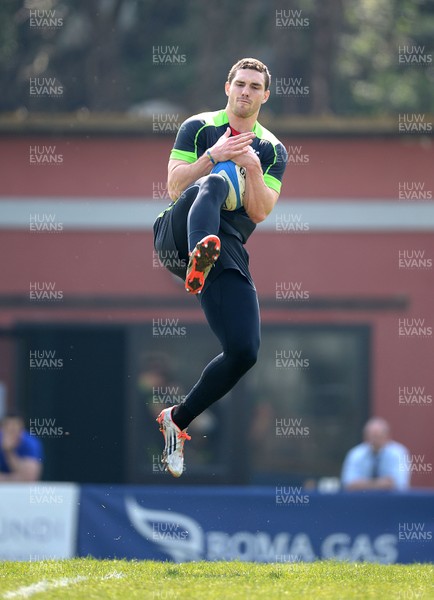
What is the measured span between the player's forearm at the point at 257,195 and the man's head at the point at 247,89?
0.41 m

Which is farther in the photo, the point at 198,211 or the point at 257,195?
the point at 257,195


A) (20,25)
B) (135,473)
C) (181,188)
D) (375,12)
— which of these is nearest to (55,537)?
(135,473)

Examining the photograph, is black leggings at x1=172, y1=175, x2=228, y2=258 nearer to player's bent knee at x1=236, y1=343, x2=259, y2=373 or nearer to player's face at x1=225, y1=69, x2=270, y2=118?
player's face at x1=225, y1=69, x2=270, y2=118

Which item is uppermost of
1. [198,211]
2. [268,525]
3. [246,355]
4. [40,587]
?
[198,211]

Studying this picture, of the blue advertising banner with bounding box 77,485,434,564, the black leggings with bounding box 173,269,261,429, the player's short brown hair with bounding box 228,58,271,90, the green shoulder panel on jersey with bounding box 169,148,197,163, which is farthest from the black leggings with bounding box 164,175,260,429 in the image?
the blue advertising banner with bounding box 77,485,434,564

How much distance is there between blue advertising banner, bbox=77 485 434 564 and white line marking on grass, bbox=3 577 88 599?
3822 millimetres

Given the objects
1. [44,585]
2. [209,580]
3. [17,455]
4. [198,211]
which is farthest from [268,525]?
[198,211]

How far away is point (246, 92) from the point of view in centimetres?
753

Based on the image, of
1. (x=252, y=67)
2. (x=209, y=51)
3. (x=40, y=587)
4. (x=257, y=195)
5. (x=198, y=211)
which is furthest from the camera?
Answer: (x=209, y=51)

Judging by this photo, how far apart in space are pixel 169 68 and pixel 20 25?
12.3 ft

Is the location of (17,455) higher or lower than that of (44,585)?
higher

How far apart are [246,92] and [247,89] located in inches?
0.8

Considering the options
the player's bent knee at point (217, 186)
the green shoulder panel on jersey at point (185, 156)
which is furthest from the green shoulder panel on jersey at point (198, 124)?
the player's bent knee at point (217, 186)

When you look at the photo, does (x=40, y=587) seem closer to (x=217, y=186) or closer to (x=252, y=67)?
(x=217, y=186)
